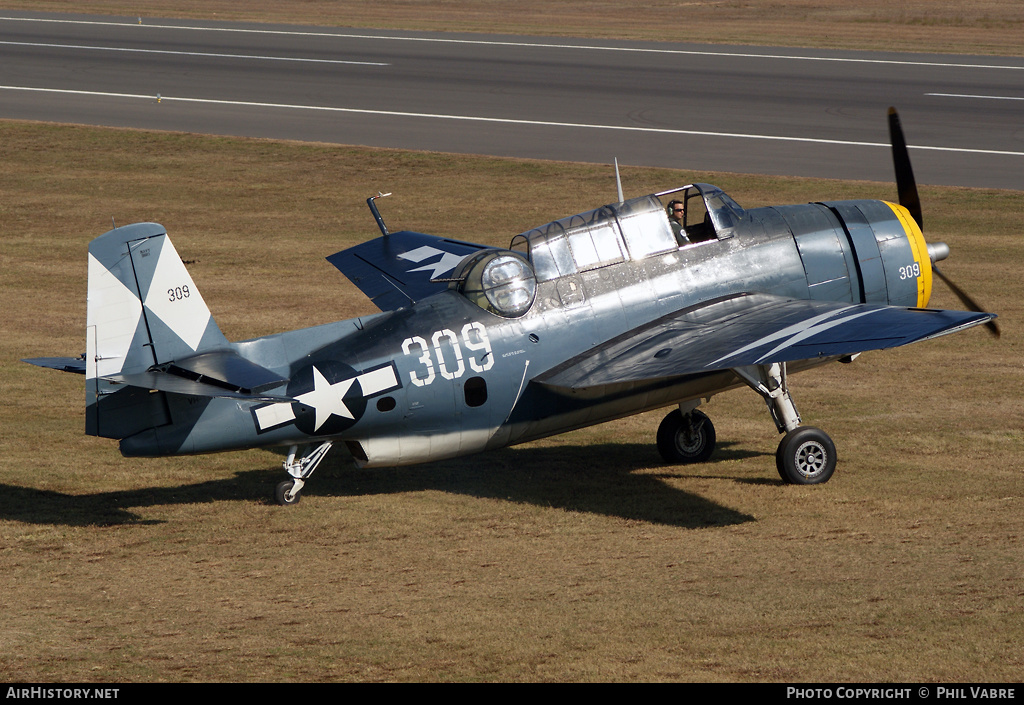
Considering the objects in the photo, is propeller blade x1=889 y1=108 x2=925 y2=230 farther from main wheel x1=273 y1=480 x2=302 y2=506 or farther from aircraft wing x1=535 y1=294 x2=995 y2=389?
main wheel x1=273 y1=480 x2=302 y2=506

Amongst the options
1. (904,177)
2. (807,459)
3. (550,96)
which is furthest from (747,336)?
(550,96)

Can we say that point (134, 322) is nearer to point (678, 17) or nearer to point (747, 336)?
point (747, 336)

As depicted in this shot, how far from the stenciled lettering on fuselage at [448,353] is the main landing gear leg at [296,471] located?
1333mm

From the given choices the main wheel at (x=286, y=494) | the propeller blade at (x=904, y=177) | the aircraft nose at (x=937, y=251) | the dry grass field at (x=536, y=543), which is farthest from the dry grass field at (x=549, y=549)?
the propeller blade at (x=904, y=177)

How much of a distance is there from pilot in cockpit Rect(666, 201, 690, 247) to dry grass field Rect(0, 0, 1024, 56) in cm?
3507

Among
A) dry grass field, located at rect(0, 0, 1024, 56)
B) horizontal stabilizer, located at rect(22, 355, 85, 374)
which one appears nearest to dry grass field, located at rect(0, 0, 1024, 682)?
horizontal stabilizer, located at rect(22, 355, 85, 374)

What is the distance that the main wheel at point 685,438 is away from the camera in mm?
14609

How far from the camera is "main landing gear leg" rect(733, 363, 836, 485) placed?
1312cm

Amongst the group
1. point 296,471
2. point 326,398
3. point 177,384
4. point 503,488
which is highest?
point 177,384

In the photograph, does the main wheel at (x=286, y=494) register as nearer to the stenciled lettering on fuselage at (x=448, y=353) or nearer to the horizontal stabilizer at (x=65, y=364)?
the stenciled lettering on fuselage at (x=448, y=353)

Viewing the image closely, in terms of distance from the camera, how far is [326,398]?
39.7ft

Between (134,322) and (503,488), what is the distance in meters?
4.80

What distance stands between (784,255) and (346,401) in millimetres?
5692

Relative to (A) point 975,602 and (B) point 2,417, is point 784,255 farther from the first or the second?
(B) point 2,417
